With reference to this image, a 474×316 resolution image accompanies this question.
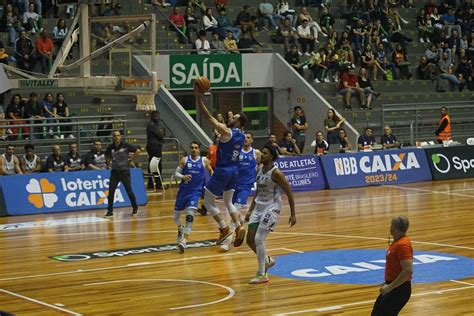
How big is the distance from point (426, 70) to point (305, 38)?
4.98 metres

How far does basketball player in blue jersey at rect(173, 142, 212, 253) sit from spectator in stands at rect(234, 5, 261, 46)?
1537cm

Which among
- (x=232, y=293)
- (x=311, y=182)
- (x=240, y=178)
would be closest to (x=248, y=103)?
(x=311, y=182)

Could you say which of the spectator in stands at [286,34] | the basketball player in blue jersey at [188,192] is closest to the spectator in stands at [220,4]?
the spectator in stands at [286,34]

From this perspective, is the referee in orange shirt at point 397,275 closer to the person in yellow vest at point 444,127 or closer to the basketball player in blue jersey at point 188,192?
the basketball player in blue jersey at point 188,192

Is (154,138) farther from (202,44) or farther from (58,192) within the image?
(202,44)

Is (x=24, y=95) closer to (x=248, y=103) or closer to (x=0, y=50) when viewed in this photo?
(x=0, y=50)

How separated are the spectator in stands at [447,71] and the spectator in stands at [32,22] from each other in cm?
1473

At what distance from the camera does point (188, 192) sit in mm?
17828

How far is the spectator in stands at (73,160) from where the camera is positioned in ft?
81.4

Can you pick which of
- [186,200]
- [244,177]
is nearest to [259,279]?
[186,200]

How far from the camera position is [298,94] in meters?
32.7

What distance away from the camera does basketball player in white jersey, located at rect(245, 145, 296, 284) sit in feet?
46.8

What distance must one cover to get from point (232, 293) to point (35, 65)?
1039cm

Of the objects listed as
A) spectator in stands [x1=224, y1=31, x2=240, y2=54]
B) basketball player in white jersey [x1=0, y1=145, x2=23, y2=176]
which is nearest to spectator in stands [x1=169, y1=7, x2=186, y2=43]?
spectator in stands [x1=224, y1=31, x2=240, y2=54]
